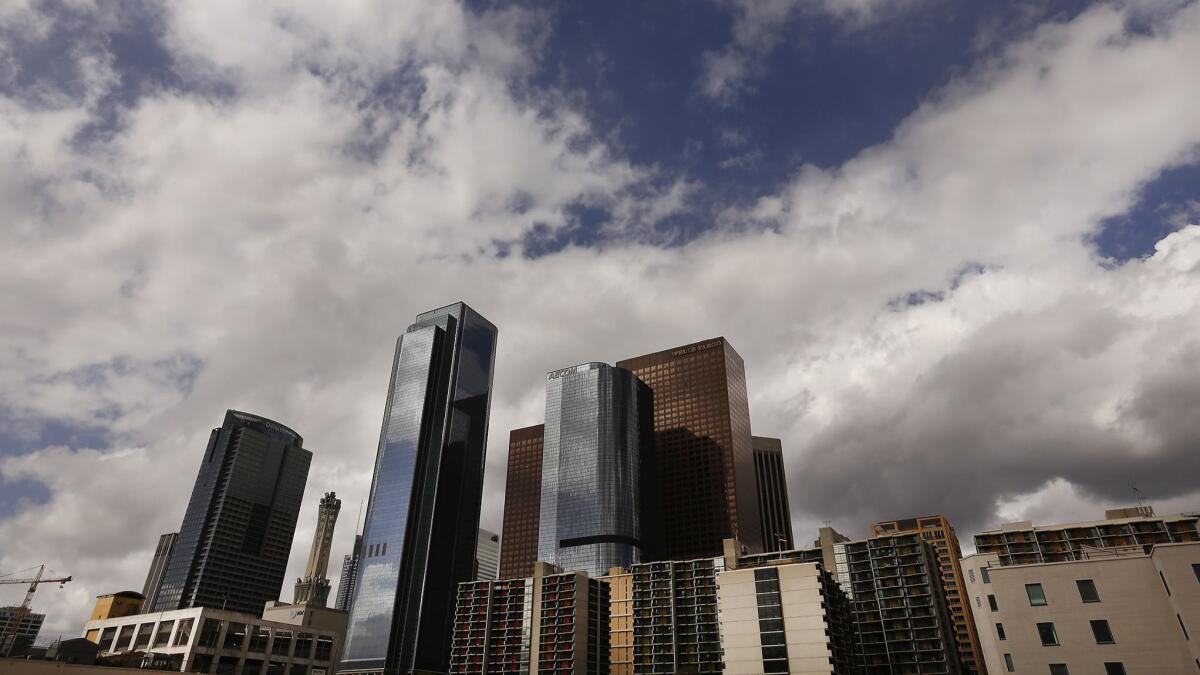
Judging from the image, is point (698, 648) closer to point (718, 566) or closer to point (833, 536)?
point (718, 566)

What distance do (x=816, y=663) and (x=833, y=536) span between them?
65.2m

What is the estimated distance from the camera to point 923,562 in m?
165

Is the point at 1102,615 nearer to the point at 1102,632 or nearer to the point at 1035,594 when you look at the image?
the point at 1102,632

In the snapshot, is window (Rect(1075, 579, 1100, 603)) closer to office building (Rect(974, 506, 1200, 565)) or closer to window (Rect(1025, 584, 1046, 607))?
window (Rect(1025, 584, 1046, 607))

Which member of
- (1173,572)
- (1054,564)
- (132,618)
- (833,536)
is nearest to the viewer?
(1173,572)

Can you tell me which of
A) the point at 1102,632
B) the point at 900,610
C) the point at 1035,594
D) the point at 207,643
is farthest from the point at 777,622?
the point at 207,643

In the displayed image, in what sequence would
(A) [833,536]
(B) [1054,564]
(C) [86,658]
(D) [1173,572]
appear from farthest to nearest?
(A) [833,536]
(C) [86,658]
(B) [1054,564]
(D) [1173,572]

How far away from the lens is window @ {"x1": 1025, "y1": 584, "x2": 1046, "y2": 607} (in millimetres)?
65000

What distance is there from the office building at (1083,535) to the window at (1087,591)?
109859 mm

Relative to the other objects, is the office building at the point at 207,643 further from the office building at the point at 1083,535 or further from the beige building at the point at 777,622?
the office building at the point at 1083,535

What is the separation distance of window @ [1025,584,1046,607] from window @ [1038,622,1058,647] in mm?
1741

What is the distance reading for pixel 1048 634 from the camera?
6384cm

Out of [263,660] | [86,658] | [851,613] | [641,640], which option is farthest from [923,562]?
[86,658]

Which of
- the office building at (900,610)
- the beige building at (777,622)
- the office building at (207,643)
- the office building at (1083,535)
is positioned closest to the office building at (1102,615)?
the beige building at (777,622)
